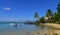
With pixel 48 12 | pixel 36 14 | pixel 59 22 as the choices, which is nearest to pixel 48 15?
pixel 48 12

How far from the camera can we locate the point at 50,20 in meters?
90.4

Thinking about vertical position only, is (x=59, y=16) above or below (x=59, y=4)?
below

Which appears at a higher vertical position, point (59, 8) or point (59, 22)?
point (59, 8)

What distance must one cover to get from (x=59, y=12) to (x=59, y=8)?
1.55m

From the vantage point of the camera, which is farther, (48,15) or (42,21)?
(42,21)

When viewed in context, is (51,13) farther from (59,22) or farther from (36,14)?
(59,22)

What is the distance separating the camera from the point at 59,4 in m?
69.3

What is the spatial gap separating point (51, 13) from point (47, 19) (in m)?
4.65

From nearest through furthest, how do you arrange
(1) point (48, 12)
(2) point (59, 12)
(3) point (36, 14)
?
(2) point (59, 12)
(1) point (48, 12)
(3) point (36, 14)

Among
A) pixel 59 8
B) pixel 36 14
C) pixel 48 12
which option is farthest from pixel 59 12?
A: pixel 36 14

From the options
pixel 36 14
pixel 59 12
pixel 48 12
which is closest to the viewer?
pixel 59 12

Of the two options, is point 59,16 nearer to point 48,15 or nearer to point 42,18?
point 48,15

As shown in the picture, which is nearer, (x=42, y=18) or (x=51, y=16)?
(x=51, y=16)

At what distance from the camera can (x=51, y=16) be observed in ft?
290
